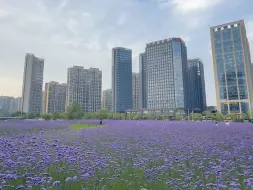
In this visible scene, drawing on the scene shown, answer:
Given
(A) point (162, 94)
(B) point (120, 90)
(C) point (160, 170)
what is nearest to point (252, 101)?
(A) point (162, 94)

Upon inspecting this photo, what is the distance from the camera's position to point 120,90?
178000 millimetres

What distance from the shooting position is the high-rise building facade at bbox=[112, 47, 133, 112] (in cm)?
17600

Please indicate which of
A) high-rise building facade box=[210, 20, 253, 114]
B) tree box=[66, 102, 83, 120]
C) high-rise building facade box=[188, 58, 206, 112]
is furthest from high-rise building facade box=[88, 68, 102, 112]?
tree box=[66, 102, 83, 120]

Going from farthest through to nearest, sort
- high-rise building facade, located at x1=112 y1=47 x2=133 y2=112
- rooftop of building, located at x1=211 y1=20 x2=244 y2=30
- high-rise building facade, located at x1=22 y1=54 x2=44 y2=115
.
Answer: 1. high-rise building facade, located at x1=112 y1=47 x2=133 y2=112
2. high-rise building facade, located at x1=22 y1=54 x2=44 y2=115
3. rooftop of building, located at x1=211 y1=20 x2=244 y2=30

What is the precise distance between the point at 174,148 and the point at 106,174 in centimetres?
425

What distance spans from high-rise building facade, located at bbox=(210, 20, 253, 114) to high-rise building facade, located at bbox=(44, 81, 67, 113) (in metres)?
122

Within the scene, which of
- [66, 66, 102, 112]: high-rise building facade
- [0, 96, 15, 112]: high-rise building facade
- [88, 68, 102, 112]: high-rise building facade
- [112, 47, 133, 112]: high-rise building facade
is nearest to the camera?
[66, 66, 102, 112]: high-rise building facade

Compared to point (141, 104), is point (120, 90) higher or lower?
higher

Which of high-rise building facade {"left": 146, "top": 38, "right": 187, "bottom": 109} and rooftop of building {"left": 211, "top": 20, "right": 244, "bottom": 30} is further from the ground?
rooftop of building {"left": 211, "top": 20, "right": 244, "bottom": 30}

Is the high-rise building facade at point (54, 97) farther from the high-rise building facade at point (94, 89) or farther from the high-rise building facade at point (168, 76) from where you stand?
the high-rise building facade at point (168, 76)

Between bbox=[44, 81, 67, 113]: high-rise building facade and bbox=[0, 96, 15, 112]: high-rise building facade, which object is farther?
bbox=[0, 96, 15, 112]: high-rise building facade

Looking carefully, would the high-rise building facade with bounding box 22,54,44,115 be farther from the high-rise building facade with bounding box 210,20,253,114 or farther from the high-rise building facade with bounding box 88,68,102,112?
the high-rise building facade with bounding box 210,20,253,114

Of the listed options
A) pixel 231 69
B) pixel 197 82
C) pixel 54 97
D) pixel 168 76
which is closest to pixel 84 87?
pixel 54 97

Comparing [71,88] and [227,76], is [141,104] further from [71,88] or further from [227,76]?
[227,76]
